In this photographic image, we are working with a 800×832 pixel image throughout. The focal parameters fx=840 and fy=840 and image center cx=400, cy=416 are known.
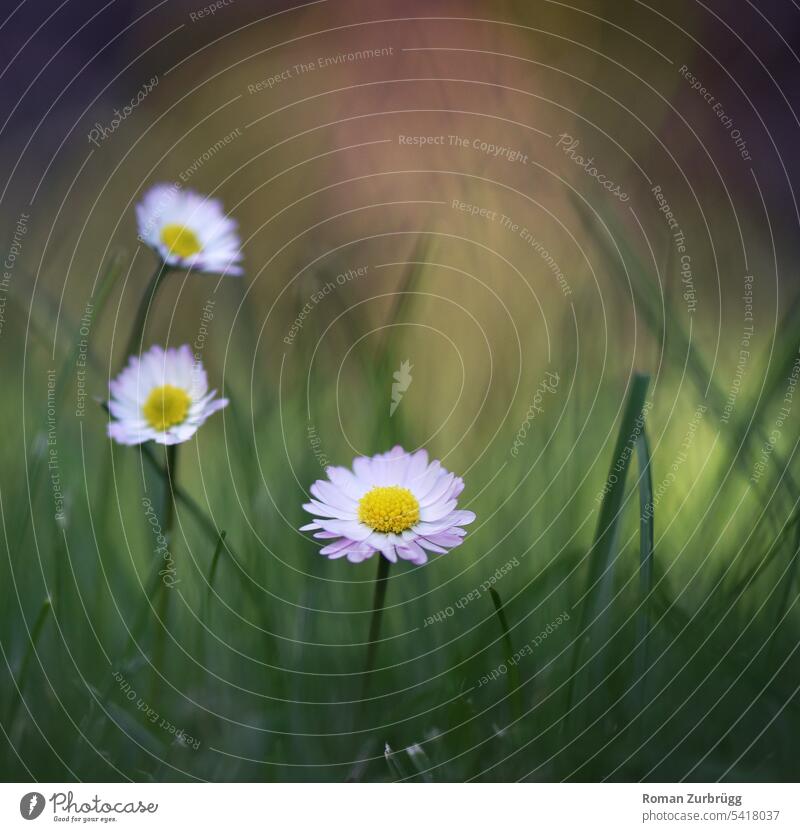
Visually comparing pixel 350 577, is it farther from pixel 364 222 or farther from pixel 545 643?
pixel 364 222

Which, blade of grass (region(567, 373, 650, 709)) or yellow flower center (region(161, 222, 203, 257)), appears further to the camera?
yellow flower center (region(161, 222, 203, 257))

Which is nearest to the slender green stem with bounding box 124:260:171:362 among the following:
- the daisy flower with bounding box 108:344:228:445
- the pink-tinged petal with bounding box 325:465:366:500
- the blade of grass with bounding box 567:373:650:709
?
the daisy flower with bounding box 108:344:228:445

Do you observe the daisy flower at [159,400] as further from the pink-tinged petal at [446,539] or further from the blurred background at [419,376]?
the pink-tinged petal at [446,539]

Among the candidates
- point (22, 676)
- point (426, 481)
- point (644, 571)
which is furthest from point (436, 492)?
point (22, 676)

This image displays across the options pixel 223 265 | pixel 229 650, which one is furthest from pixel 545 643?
pixel 223 265

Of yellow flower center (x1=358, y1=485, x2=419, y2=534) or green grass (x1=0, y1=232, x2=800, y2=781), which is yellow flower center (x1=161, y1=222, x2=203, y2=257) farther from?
yellow flower center (x1=358, y1=485, x2=419, y2=534)

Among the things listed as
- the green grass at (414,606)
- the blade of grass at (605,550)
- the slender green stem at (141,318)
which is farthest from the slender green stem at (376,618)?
the slender green stem at (141,318)

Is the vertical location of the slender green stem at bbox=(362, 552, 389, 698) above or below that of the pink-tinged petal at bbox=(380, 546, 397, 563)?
below
